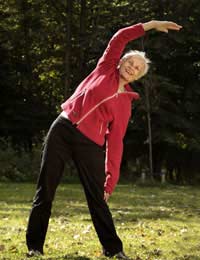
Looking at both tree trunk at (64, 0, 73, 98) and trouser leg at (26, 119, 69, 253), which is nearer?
trouser leg at (26, 119, 69, 253)

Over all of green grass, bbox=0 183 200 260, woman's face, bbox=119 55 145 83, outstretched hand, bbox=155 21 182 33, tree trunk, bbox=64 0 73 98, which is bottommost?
green grass, bbox=0 183 200 260

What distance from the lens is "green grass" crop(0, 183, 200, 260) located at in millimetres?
6406

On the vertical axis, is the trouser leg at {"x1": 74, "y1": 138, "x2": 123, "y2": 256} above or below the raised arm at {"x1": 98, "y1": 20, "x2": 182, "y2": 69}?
below

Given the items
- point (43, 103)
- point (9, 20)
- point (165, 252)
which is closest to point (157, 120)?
point (43, 103)

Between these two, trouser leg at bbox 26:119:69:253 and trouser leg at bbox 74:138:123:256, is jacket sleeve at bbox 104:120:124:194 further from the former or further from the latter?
trouser leg at bbox 26:119:69:253

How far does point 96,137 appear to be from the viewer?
564 centimetres

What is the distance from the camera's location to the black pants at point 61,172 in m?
5.61

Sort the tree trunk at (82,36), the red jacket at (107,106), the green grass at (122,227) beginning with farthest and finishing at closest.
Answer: the tree trunk at (82,36) → the green grass at (122,227) → the red jacket at (107,106)

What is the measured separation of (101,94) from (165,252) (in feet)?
6.73

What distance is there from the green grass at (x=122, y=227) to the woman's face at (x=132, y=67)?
5.61 feet

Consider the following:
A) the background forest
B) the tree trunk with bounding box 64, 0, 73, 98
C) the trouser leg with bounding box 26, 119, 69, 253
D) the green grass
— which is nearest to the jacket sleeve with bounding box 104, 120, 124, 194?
the trouser leg with bounding box 26, 119, 69, 253

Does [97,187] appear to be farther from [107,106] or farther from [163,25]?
[163,25]

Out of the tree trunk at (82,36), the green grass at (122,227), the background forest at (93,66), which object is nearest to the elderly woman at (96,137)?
the green grass at (122,227)

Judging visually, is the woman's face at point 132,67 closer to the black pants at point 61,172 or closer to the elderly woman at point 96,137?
the elderly woman at point 96,137
